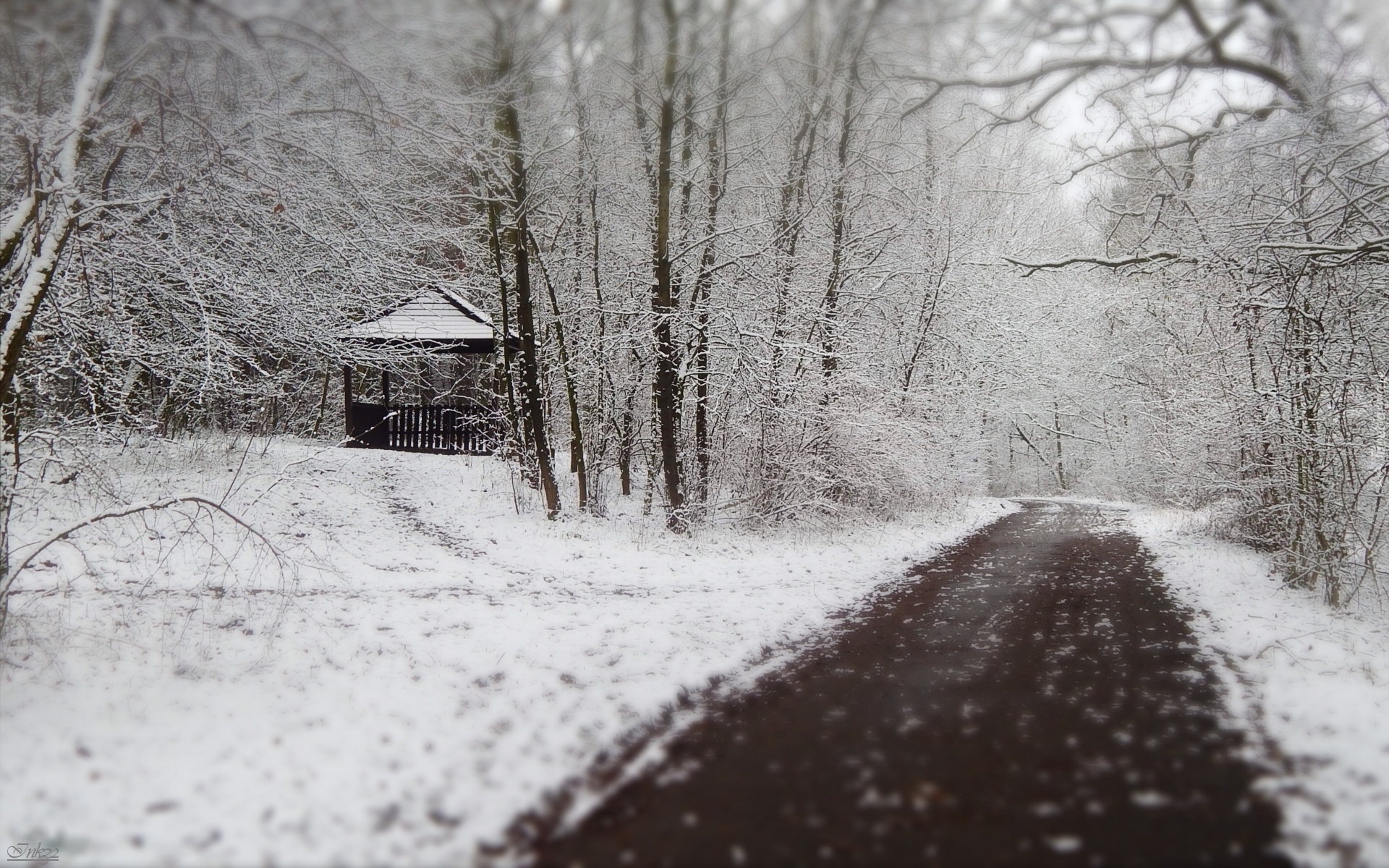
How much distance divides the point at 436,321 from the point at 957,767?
652 inches

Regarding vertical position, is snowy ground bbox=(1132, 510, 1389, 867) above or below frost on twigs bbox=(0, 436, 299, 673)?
below

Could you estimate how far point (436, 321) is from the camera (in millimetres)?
18172

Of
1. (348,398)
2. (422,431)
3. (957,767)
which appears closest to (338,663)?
(957,767)

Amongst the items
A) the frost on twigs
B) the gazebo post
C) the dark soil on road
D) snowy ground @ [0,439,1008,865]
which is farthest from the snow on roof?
the dark soil on road

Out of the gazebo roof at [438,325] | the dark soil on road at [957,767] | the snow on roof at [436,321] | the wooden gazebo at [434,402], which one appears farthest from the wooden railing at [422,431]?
the dark soil on road at [957,767]

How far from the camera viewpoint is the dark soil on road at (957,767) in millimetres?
3141

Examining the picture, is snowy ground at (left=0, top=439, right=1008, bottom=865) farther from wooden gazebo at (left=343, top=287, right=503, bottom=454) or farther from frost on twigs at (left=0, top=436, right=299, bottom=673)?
wooden gazebo at (left=343, top=287, right=503, bottom=454)

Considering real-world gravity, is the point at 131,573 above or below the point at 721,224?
below

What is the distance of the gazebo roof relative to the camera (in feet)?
56.6

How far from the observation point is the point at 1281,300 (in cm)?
779

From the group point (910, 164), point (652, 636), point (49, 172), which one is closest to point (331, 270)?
point (49, 172)

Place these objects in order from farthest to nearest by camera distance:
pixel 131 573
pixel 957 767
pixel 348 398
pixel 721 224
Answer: pixel 348 398, pixel 721 224, pixel 131 573, pixel 957 767

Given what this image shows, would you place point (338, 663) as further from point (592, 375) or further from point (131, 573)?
point (592, 375)

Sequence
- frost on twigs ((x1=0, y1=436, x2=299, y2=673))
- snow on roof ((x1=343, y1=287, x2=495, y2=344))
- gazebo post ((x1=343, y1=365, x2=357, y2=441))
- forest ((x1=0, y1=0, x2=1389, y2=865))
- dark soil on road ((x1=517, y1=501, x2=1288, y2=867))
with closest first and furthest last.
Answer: dark soil on road ((x1=517, y1=501, x2=1288, y2=867)), forest ((x1=0, y1=0, x2=1389, y2=865)), frost on twigs ((x1=0, y1=436, x2=299, y2=673)), snow on roof ((x1=343, y1=287, x2=495, y2=344)), gazebo post ((x1=343, y1=365, x2=357, y2=441))
